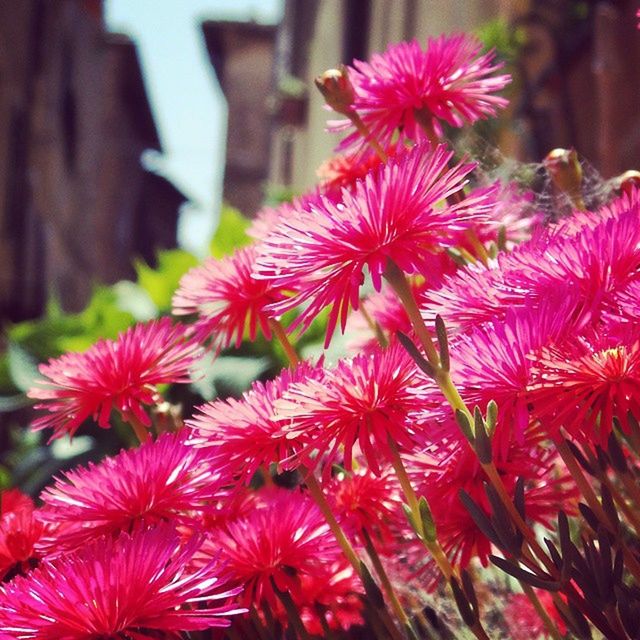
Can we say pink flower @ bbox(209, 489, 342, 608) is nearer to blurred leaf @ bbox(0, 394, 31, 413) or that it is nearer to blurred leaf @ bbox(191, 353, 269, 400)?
blurred leaf @ bbox(191, 353, 269, 400)

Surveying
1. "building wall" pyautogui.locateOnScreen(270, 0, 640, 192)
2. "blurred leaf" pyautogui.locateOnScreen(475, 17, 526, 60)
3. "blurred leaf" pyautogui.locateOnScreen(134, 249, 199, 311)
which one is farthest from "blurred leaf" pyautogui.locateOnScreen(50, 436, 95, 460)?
"blurred leaf" pyautogui.locateOnScreen(475, 17, 526, 60)

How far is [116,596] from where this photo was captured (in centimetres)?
41

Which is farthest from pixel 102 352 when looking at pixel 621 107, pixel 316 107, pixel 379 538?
pixel 316 107

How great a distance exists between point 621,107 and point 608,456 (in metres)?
2.66

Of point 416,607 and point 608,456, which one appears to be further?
point 416,607

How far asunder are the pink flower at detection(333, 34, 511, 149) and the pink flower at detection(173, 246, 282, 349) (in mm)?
132

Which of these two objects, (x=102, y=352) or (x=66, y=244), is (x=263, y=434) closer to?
(x=102, y=352)

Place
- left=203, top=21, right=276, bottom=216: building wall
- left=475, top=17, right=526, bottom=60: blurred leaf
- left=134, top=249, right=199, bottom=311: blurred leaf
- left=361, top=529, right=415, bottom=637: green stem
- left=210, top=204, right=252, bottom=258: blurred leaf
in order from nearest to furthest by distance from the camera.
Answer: left=361, top=529, right=415, bottom=637: green stem → left=210, top=204, right=252, bottom=258: blurred leaf → left=134, top=249, right=199, bottom=311: blurred leaf → left=475, top=17, right=526, bottom=60: blurred leaf → left=203, top=21, right=276, bottom=216: building wall

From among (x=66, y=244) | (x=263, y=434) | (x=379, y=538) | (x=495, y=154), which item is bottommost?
(x=66, y=244)

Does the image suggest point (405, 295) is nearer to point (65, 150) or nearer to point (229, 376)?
point (229, 376)

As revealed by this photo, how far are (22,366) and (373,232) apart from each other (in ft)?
5.12

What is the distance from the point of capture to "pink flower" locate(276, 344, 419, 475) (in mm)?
438

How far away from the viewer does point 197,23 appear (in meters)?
14.3

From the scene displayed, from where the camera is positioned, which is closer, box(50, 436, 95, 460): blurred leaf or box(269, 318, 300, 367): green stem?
box(269, 318, 300, 367): green stem
